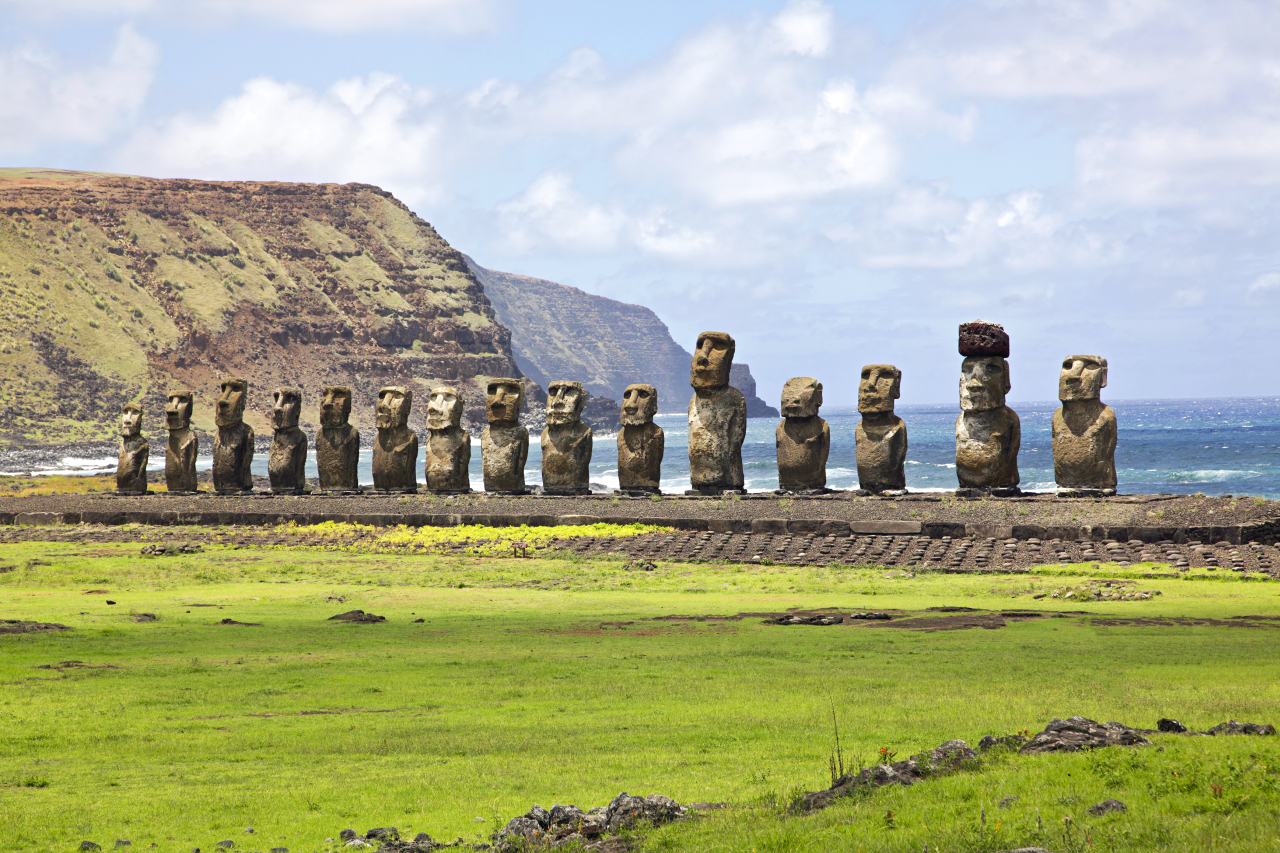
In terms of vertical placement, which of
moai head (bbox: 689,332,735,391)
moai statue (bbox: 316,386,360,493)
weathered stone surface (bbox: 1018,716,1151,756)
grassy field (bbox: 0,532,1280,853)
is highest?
moai head (bbox: 689,332,735,391)

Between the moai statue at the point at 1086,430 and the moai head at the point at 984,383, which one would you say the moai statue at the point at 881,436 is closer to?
the moai head at the point at 984,383

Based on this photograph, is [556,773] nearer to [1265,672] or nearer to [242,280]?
[1265,672]

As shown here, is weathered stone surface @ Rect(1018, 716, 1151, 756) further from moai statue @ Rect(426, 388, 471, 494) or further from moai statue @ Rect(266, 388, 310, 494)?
moai statue @ Rect(266, 388, 310, 494)

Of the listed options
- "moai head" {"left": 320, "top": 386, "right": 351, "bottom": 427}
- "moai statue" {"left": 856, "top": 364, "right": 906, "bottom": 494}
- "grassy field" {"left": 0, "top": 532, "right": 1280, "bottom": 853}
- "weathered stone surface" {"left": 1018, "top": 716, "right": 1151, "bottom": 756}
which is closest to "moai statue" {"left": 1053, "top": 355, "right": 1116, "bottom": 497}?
"moai statue" {"left": 856, "top": 364, "right": 906, "bottom": 494}

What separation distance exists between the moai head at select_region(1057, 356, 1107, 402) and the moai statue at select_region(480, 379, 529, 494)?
12136mm

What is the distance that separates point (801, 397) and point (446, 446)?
9.20m

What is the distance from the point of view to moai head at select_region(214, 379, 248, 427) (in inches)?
1236

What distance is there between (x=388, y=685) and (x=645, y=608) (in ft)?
18.0

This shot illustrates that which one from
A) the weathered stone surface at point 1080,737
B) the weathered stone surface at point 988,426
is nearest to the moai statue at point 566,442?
the weathered stone surface at point 988,426

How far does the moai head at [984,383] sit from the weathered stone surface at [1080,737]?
1650 centimetres

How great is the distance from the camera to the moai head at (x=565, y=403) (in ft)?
90.0

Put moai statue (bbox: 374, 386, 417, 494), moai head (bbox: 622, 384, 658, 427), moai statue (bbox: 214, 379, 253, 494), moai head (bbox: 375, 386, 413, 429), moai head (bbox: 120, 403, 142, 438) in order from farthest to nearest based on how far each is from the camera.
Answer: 1. moai head (bbox: 120, 403, 142, 438)
2. moai statue (bbox: 214, 379, 253, 494)
3. moai statue (bbox: 374, 386, 417, 494)
4. moai head (bbox: 375, 386, 413, 429)
5. moai head (bbox: 622, 384, 658, 427)

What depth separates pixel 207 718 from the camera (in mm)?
9484

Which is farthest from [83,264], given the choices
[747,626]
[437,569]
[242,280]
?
[747,626]
